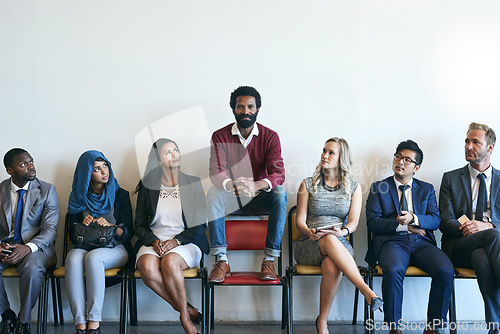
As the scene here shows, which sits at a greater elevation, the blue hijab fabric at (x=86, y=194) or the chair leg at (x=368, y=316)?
the blue hijab fabric at (x=86, y=194)

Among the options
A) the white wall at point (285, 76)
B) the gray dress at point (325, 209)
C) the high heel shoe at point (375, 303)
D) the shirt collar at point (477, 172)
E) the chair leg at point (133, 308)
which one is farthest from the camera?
the white wall at point (285, 76)

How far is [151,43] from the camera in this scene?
4293mm

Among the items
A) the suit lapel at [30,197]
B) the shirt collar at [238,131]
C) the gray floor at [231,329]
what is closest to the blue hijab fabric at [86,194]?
the suit lapel at [30,197]

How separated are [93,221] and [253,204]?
1.24 metres

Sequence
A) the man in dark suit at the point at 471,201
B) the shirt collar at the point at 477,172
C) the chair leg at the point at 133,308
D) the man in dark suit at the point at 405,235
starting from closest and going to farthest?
the man in dark suit at the point at 405,235, the man in dark suit at the point at 471,201, the shirt collar at the point at 477,172, the chair leg at the point at 133,308

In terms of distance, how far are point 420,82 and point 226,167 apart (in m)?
1.82

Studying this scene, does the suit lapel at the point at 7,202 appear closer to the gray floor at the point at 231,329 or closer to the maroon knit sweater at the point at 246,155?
the gray floor at the point at 231,329

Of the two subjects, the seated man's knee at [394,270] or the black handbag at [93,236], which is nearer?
the seated man's knee at [394,270]

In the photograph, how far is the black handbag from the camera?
12.1 feet

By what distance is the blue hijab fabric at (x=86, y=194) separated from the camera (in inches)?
153

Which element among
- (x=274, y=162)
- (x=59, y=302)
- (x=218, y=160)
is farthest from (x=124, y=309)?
(x=274, y=162)

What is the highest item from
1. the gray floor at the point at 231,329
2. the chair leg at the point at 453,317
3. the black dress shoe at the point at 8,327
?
the chair leg at the point at 453,317

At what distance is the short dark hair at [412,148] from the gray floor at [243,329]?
1351 mm

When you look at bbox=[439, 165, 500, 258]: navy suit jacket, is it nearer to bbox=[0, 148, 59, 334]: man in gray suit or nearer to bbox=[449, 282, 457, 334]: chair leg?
bbox=[449, 282, 457, 334]: chair leg
